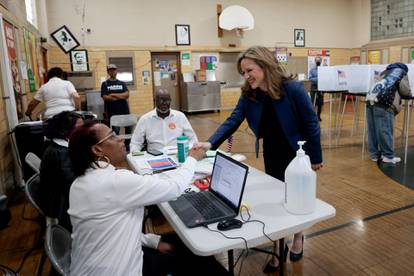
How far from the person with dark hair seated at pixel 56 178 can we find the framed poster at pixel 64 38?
15.2 ft

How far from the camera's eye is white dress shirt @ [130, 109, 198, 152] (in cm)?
309

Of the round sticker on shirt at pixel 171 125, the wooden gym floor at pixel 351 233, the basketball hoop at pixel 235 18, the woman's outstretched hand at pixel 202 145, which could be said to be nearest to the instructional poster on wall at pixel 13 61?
the wooden gym floor at pixel 351 233

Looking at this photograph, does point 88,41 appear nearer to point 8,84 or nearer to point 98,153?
point 8,84

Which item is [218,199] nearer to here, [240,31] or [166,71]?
[166,71]

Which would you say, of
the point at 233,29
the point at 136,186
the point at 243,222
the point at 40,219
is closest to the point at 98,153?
the point at 136,186

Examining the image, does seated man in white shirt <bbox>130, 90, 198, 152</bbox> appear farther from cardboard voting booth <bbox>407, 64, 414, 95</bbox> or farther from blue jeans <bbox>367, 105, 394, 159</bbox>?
cardboard voting booth <bbox>407, 64, 414, 95</bbox>

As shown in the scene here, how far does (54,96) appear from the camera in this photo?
4.39 m

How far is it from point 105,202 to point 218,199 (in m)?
0.56

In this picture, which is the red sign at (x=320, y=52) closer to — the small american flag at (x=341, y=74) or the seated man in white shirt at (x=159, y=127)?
the small american flag at (x=341, y=74)

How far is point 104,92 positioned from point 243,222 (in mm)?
4921

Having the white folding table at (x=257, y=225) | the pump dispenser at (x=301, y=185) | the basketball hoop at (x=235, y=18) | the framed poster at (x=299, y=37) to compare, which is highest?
the basketball hoop at (x=235, y=18)

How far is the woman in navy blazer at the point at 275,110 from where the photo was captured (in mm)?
1865

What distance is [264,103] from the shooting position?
197 centimetres

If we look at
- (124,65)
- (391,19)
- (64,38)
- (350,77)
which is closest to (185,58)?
(124,65)
